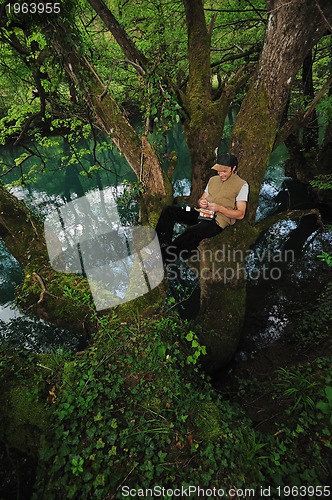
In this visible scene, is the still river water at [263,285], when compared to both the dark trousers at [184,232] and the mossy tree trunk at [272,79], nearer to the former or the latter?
the mossy tree trunk at [272,79]

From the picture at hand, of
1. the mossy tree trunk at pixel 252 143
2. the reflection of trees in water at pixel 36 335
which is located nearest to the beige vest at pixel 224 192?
the mossy tree trunk at pixel 252 143

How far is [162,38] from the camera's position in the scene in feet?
20.5

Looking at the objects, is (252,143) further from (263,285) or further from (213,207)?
(263,285)

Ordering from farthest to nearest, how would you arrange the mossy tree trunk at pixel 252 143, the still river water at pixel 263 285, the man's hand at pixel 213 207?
the still river water at pixel 263 285 → the man's hand at pixel 213 207 → the mossy tree trunk at pixel 252 143

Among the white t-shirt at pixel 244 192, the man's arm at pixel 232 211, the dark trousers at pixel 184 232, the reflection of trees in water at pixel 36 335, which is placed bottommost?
the reflection of trees in water at pixel 36 335

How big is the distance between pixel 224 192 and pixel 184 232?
827 mm

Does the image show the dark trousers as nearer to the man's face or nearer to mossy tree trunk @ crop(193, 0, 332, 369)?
the man's face

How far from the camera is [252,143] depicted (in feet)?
14.2

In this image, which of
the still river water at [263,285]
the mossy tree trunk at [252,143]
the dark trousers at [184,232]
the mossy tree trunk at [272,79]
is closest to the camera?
the mossy tree trunk at [272,79]

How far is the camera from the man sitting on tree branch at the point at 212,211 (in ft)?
12.1

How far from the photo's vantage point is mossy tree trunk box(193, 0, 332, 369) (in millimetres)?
3579

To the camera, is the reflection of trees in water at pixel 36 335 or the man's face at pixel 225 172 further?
the reflection of trees in water at pixel 36 335

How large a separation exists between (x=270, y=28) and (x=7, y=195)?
6006 mm

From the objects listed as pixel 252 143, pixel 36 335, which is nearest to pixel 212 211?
pixel 252 143
